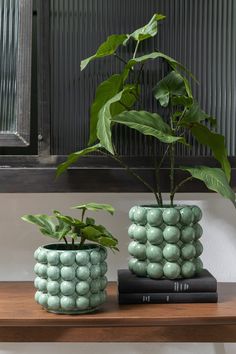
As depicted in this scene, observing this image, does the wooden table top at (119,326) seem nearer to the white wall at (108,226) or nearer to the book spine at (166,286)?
the book spine at (166,286)

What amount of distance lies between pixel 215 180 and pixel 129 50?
345mm

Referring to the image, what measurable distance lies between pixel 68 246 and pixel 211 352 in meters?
0.45

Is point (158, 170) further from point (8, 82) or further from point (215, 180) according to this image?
point (8, 82)

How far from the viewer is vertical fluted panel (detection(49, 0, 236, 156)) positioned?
1070 millimetres

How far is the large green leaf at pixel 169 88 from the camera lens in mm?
974

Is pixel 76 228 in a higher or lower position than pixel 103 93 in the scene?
lower

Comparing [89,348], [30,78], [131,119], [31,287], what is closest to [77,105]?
[30,78]

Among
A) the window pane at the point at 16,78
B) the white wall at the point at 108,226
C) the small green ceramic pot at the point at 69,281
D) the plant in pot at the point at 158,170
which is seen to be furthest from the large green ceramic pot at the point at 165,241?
the window pane at the point at 16,78

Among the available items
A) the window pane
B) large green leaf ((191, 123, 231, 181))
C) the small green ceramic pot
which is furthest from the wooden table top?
the window pane

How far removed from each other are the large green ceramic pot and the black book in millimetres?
11

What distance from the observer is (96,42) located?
107 centimetres

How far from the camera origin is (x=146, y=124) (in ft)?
2.86

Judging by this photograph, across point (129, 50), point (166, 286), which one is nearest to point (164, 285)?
point (166, 286)

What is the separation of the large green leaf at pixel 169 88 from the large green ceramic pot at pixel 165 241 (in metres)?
0.20
